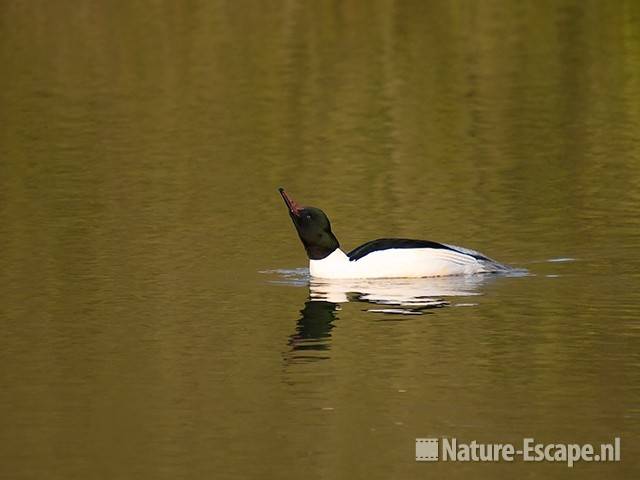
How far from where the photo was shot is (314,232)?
15.0 m

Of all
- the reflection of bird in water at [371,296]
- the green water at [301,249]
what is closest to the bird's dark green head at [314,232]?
the reflection of bird in water at [371,296]

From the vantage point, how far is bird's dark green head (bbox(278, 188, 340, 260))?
14938 mm

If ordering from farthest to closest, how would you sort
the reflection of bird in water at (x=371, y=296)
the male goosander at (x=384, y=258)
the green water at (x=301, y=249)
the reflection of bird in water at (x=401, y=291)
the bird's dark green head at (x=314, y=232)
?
the bird's dark green head at (x=314, y=232), the male goosander at (x=384, y=258), the reflection of bird in water at (x=401, y=291), the reflection of bird in water at (x=371, y=296), the green water at (x=301, y=249)

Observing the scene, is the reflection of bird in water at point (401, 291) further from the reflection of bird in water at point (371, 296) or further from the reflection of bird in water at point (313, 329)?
the reflection of bird in water at point (313, 329)

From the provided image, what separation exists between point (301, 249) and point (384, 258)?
150 cm

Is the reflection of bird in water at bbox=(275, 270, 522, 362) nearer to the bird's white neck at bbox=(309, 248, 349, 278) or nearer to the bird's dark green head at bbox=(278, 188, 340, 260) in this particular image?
the bird's white neck at bbox=(309, 248, 349, 278)

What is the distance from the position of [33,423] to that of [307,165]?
9953 mm

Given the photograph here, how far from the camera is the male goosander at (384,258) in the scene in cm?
1473

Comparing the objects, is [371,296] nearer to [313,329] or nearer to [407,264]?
[407,264]

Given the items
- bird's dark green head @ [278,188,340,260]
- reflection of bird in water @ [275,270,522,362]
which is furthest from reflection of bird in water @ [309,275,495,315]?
bird's dark green head @ [278,188,340,260]

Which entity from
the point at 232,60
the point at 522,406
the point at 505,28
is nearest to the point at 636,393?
the point at 522,406

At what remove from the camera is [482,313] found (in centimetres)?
1347

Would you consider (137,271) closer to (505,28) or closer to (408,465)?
(408,465)

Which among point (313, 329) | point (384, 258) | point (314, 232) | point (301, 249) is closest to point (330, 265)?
point (314, 232)
